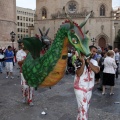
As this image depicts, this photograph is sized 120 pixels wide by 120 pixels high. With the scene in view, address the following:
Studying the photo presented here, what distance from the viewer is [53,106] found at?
22.0 ft

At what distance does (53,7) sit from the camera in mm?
41875

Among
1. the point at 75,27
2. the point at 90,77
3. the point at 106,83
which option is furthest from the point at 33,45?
the point at 106,83

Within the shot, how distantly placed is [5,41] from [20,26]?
46549 millimetres

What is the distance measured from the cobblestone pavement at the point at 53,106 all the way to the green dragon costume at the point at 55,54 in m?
2.17

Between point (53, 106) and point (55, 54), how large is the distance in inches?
133

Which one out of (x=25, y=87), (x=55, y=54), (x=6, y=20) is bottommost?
(x=25, y=87)

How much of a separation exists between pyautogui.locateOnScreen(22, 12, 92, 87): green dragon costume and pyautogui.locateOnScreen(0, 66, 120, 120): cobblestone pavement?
217cm

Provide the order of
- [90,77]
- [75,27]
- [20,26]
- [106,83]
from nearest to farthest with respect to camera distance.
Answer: [75,27]
[90,77]
[106,83]
[20,26]

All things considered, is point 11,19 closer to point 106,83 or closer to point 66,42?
point 106,83

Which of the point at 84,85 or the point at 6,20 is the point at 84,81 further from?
the point at 6,20

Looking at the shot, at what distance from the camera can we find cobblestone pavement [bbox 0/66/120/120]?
5824mm

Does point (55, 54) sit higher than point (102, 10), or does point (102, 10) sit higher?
point (102, 10)

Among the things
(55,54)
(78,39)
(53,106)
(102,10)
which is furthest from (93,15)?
(78,39)

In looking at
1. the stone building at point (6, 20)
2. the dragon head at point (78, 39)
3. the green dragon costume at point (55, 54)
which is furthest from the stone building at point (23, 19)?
the dragon head at point (78, 39)
